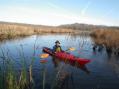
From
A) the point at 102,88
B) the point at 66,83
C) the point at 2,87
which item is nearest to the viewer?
the point at 2,87

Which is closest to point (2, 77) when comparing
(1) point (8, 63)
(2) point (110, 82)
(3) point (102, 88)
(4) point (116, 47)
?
(1) point (8, 63)

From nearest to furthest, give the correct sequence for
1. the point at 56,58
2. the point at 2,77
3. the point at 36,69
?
the point at 2,77, the point at 36,69, the point at 56,58

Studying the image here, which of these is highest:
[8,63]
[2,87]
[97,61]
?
Answer: [8,63]

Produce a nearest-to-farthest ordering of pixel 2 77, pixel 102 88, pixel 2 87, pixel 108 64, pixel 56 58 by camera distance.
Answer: pixel 2 87, pixel 2 77, pixel 102 88, pixel 108 64, pixel 56 58

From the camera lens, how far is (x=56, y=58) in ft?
50.0

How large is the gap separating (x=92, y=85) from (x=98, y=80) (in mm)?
996

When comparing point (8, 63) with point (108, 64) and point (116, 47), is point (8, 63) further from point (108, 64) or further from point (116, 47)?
point (116, 47)

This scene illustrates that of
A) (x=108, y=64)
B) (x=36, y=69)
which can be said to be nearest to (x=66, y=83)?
(x=36, y=69)

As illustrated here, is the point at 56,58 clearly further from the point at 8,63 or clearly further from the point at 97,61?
the point at 8,63

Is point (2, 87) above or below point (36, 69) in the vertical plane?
above

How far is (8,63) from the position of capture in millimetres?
4867

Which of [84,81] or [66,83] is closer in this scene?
[66,83]

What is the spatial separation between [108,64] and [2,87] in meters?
10.5

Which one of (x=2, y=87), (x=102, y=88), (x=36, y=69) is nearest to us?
(x=2, y=87)
